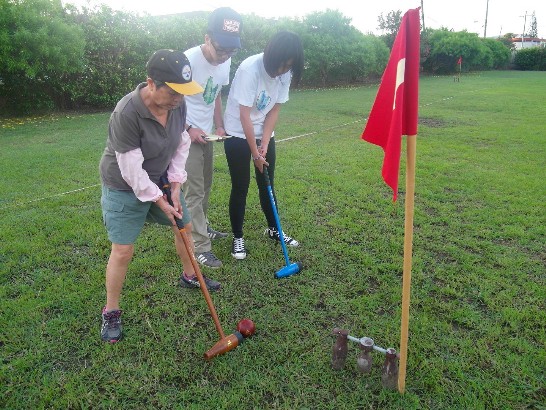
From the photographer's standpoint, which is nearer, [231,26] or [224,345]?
[224,345]

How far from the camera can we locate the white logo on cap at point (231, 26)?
2947 mm

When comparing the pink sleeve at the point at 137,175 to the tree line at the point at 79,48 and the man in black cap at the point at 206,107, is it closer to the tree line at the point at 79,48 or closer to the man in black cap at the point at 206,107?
the man in black cap at the point at 206,107

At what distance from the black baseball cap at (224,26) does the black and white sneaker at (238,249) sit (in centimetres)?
165

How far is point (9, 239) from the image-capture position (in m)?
4.03

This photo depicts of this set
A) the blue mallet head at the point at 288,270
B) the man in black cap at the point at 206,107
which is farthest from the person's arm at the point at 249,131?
the blue mallet head at the point at 288,270

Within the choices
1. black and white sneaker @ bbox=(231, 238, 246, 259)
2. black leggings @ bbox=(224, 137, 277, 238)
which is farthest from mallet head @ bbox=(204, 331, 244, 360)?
black leggings @ bbox=(224, 137, 277, 238)

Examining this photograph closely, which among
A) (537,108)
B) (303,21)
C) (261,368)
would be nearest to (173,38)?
(303,21)

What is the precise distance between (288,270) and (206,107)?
57.9 inches

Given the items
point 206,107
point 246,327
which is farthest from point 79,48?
point 246,327

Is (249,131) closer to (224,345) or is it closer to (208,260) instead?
(208,260)

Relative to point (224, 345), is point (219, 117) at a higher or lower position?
higher

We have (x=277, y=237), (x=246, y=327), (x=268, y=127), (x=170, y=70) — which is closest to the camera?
(x=170, y=70)

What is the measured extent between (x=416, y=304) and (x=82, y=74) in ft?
41.3

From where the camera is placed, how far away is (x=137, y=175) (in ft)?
7.73
